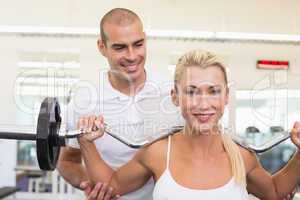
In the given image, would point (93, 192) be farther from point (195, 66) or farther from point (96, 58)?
point (96, 58)

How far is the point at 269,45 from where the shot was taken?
5773 millimetres

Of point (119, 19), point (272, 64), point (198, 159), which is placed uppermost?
point (272, 64)

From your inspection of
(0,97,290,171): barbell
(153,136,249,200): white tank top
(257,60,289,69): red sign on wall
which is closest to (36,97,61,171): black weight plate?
(0,97,290,171): barbell

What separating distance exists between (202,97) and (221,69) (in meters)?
0.12

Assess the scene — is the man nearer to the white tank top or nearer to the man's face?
the man's face

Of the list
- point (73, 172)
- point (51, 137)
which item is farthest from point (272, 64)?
point (51, 137)

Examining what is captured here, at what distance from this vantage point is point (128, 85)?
5.13 feet

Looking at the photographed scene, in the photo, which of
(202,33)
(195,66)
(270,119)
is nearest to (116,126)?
(195,66)

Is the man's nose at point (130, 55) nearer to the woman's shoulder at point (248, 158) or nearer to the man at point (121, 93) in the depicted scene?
the man at point (121, 93)

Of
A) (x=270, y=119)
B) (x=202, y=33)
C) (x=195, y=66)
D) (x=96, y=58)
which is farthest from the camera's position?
(x=96, y=58)

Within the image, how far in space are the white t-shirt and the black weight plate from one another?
0.24 metres

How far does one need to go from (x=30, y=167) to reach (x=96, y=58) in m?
1.75

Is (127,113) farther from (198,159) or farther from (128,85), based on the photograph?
(198,159)

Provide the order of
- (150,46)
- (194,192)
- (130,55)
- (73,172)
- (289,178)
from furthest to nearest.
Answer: (150,46) → (73,172) → (130,55) → (289,178) → (194,192)
